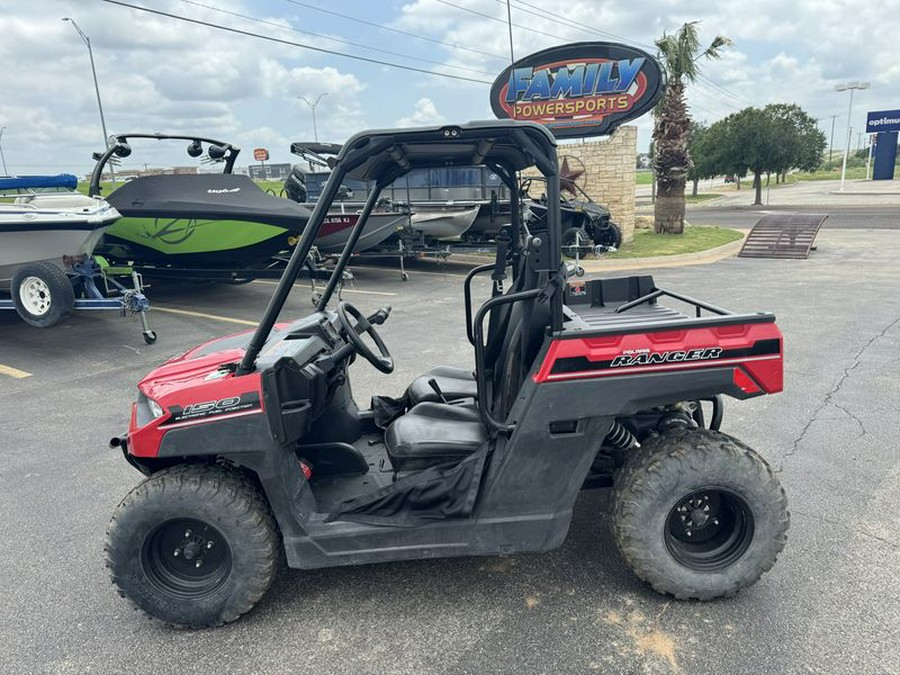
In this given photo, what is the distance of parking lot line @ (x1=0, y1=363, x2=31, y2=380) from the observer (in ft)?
21.3

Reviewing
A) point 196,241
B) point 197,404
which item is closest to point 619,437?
point 197,404

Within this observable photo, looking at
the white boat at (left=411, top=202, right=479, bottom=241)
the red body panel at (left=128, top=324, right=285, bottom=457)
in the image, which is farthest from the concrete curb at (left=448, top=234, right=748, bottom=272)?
the red body panel at (left=128, top=324, right=285, bottom=457)

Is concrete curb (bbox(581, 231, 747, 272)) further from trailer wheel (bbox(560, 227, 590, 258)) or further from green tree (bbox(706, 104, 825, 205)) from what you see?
green tree (bbox(706, 104, 825, 205))

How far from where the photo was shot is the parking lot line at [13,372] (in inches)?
256

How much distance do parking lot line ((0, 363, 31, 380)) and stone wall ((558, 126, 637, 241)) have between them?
1277 cm

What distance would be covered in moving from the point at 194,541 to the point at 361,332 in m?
1.22

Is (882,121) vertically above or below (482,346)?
above

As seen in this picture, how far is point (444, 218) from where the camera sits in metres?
13.0

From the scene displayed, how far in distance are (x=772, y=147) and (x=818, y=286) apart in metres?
23.0

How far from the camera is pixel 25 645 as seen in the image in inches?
102

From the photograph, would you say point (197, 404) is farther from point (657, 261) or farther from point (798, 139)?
point (798, 139)

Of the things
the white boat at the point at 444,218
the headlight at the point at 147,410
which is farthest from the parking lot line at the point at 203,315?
the headlight at the point at 147,410

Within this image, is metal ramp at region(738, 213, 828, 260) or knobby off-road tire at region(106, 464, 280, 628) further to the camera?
metal ramp at region(738, 213, 828, 260)

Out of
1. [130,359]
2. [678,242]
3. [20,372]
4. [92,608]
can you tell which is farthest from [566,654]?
[678,242]
